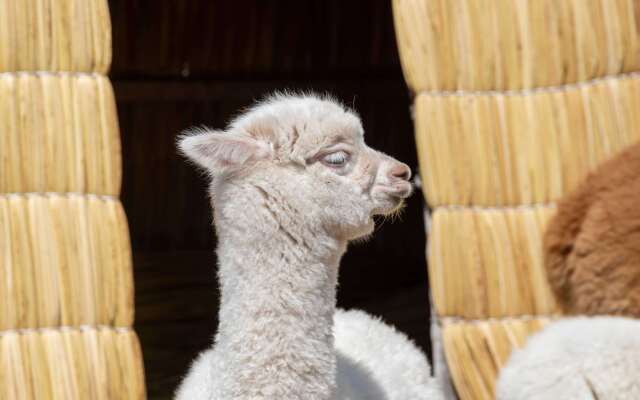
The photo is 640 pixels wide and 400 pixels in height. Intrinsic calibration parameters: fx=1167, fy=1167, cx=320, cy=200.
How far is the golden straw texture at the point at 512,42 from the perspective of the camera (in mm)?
4297

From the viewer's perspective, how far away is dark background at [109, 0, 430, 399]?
325 inches

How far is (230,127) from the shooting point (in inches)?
137

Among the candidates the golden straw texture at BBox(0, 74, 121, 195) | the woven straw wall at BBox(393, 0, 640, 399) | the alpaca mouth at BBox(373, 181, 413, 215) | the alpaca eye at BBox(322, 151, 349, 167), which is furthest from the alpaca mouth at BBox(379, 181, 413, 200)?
the golden straw texture at BBox(0, 74, 121, 195)

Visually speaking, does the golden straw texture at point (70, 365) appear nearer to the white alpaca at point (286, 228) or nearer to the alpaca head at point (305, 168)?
the white alpaca at point (286, 228)

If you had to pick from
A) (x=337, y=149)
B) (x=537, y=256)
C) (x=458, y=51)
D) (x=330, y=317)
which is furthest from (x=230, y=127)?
(x=537, y=256)

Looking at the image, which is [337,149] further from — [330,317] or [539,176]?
[539,176]

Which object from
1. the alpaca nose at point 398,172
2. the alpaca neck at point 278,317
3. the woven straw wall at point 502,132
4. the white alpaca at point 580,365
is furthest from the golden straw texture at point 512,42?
the alpaca neck at point 278,317

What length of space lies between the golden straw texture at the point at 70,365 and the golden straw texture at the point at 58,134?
1.63 ft

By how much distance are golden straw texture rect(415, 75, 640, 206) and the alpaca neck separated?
1.29m

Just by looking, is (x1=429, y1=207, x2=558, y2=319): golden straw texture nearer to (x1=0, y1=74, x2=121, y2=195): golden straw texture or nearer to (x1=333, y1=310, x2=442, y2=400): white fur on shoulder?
(x1=333, y1=310, x2=442, y2=400): white fur on shoulder

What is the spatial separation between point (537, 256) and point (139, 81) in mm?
4668

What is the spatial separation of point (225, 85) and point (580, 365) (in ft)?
17.9

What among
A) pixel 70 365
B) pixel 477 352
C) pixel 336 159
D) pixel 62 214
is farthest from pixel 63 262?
pixel 477 352

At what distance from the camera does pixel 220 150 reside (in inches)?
122
